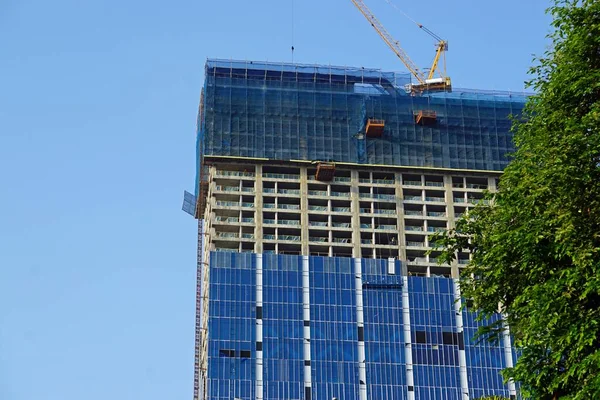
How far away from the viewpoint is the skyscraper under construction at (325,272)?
17912 cm

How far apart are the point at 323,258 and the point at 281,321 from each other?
1284 centimetres

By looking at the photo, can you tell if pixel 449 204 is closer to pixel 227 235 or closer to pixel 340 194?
pixel 340 194

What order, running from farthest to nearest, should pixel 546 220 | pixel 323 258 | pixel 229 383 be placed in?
pixel 323 258 → pixel 229 383 → pixel 546 220

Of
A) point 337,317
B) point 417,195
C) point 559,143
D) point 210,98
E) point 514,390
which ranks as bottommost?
point 559,143

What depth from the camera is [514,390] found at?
184 m

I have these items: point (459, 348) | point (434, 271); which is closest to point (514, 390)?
point (459, 348)

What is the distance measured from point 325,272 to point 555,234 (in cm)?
14409

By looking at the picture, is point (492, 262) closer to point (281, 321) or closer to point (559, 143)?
point (559, 143)

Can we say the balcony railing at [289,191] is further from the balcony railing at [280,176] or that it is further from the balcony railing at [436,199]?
the balcony railing at [436,199]

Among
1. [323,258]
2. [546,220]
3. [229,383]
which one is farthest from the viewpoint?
[323,258]

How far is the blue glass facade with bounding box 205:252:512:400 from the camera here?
7008 inches

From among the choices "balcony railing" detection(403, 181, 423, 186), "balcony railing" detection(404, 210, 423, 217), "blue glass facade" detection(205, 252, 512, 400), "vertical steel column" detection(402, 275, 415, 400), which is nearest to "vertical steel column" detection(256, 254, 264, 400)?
"blue glass facade" detection(205, 252, 512, 400)

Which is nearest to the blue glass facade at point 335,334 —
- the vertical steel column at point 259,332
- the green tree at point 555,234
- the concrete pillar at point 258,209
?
the vertical steel column at point 259,332

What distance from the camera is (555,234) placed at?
143 ft
